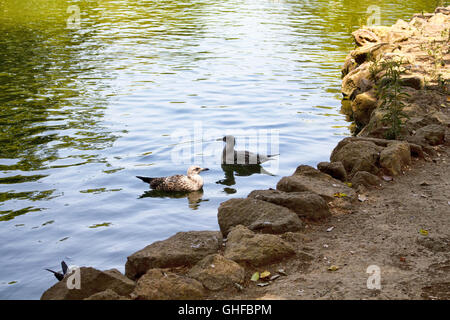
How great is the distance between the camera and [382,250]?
6047 millimetres

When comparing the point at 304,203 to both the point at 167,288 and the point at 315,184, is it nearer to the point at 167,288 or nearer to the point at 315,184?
the point at 315,184

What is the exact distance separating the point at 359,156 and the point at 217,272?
400 cm

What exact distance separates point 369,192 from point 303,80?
410 inches

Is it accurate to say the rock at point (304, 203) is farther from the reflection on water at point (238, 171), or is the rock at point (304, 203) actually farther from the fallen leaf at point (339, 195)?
the reflection on water at point (238, 171)

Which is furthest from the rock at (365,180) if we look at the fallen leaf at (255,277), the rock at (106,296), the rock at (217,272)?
the rock at (106,296)

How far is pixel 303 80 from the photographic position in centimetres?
1777

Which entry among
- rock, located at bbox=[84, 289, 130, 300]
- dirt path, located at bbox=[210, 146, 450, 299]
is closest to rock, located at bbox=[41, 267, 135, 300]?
rock, located at bbox=[84, 289, 130, 300]

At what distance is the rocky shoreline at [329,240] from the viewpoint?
520 cm

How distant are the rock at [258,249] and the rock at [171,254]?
30 centimetres

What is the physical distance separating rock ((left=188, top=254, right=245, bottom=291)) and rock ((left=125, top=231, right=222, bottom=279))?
35 cm

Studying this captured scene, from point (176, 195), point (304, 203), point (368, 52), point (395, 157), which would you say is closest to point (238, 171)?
point (176, 195)

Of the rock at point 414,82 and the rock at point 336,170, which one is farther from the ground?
the rock at point 414,82

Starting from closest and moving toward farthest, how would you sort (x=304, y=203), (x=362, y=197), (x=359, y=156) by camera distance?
1. (x=304, y=203)
2. (x=362, y=197)
3. (x=359, y=156)

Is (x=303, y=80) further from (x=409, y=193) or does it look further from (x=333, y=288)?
(x=333, y=288)
